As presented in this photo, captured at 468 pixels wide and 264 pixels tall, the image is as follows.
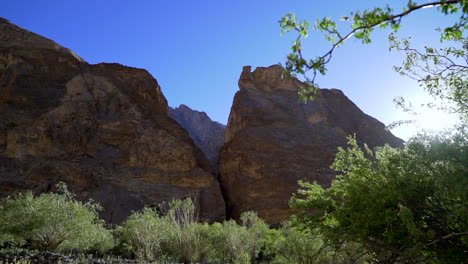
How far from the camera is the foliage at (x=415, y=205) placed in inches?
237

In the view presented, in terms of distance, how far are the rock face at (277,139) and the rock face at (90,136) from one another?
469 cm

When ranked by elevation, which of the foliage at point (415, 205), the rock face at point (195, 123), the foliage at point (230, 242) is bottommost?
the foliage at point (230, 242)

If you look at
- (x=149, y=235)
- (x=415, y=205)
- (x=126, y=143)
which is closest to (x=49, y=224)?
(x=149, y=235)

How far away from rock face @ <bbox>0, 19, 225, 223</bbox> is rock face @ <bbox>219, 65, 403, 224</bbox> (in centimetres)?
469

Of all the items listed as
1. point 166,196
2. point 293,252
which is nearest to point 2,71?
point 166,196

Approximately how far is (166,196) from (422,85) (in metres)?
39.8

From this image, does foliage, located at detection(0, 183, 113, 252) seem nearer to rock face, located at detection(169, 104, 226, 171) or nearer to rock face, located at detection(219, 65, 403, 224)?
rock face, located at detection(219, 65, 403, 224)

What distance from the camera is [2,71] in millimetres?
50719

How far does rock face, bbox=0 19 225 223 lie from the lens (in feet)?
135

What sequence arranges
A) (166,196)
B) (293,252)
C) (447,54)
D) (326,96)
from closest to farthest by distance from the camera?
(447,54), (293,252), (166,196), (326,96)

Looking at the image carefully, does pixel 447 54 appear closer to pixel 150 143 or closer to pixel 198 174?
pixel 198 174

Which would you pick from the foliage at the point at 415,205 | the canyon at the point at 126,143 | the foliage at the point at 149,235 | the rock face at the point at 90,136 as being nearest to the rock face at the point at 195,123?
the canyon at the point at 126,143

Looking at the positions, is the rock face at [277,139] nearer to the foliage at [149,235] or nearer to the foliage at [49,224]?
the foliage at [149,235]

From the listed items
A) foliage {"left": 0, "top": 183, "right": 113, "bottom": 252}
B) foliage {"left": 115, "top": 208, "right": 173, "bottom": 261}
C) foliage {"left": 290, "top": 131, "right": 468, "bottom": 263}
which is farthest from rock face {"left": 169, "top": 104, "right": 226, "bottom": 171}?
foliage {"left": 290, "top": 131, "right": 468, "bottom": 263}
